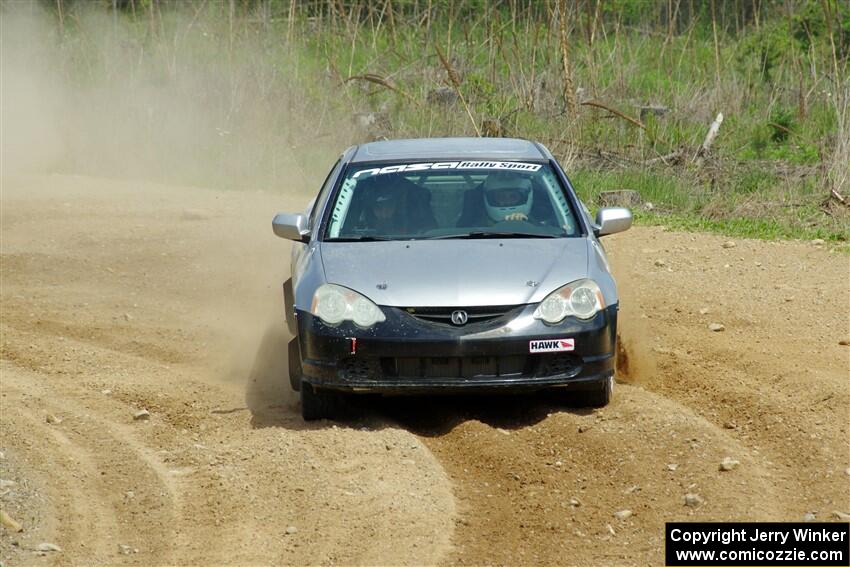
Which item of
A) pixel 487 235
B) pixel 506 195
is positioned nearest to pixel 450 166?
pixel 506 195

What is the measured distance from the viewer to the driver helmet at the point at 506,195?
304 inches

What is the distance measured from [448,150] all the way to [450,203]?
0.47 metres

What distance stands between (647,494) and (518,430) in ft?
3.59

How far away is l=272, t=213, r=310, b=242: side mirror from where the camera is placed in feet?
25.1

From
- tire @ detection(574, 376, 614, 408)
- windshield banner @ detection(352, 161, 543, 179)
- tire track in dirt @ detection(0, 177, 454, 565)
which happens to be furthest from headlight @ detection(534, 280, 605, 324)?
windshield banner @ detection(352, 161, 543, 179)

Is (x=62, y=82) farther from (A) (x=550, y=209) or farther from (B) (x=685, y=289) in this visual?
(A) (x=550, y=209)

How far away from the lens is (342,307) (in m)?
6.78

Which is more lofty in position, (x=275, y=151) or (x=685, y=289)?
(x=685, y=289)

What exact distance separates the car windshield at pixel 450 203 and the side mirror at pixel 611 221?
145 mm

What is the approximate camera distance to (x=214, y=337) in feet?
31.9

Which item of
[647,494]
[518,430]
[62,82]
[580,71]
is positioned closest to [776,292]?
[518,430]

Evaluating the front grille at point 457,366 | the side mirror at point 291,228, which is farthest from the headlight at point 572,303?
the side mirror at point 291,228

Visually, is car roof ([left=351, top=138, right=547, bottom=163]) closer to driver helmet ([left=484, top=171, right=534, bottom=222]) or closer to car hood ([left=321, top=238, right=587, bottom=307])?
driver helmet ([left=484, top=171, right=534, bottom=222])

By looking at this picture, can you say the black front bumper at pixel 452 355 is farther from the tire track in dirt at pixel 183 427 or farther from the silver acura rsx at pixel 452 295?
the tire track in dirt at pixel 183 427
